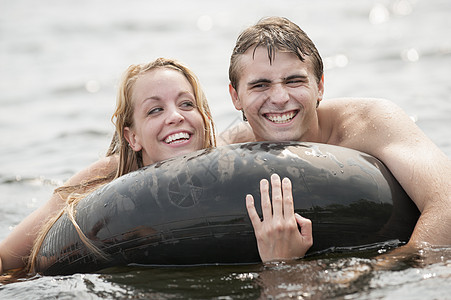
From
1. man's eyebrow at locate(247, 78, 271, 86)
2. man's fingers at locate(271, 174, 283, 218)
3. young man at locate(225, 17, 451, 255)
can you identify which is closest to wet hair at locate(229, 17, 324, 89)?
young man at locate(225, 17, 451, 255)

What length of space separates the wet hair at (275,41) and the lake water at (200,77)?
1569mm

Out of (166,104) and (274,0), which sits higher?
(274,0)

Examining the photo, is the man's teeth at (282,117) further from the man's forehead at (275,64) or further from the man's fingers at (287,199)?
the man's fingers at (287,199)

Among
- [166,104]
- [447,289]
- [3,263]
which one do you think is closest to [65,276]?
[3,263]

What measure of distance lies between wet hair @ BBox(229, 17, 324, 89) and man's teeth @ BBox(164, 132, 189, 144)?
0.59 metres

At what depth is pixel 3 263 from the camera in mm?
5492

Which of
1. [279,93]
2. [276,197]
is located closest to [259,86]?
[279,93]

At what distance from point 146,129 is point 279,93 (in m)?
1.05

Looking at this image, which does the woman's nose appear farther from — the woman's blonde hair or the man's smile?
the man's smile

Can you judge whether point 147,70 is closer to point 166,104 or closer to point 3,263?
point 166,104

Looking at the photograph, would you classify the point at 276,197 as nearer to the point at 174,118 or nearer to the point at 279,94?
the point at 279,94

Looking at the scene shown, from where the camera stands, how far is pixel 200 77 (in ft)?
46.2

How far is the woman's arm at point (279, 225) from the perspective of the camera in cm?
428

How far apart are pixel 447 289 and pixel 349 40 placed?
1263cm
